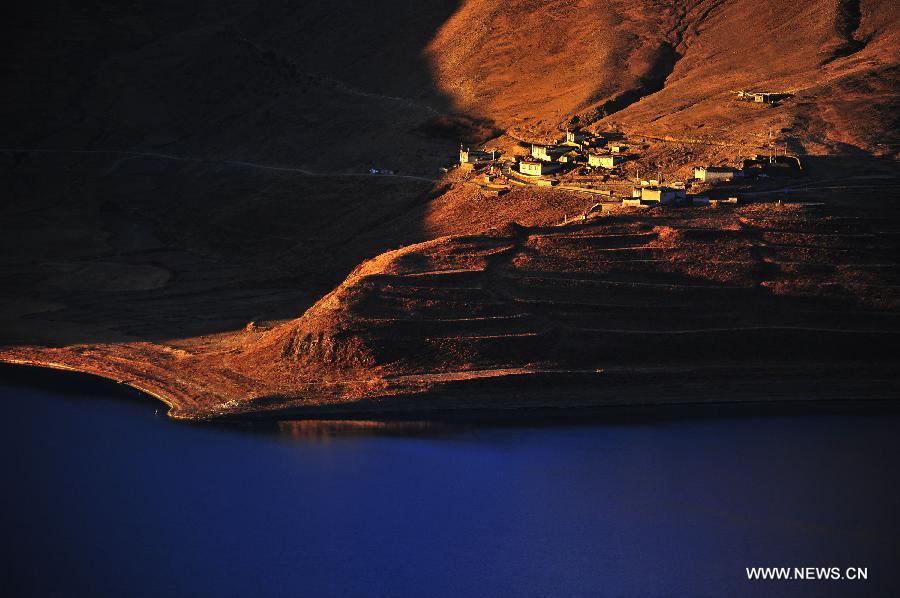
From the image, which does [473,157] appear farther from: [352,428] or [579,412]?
[352,428]

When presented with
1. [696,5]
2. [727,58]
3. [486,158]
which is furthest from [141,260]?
[696,5]

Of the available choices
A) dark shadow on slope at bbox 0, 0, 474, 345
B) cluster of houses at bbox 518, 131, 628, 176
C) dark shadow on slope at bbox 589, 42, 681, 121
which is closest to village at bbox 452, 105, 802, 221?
cluster of houses at bbox 518, 131, 628, 176

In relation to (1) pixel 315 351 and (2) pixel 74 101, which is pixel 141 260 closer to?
(1) pixel 315 351

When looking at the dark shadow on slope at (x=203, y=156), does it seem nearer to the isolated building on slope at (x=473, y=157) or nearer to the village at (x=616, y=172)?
the isolated building on slope at (x=473, y=157)

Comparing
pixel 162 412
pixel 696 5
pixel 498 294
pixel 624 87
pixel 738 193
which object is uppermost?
pixel 696 5

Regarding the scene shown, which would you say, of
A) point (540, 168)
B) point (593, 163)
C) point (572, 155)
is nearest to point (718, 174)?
point (593, 163)

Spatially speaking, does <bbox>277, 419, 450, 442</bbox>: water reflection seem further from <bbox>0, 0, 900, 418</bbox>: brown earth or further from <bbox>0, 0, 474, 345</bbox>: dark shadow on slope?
<bbox>0, 0, 474, 345</bbox>: dark shadow on slope
